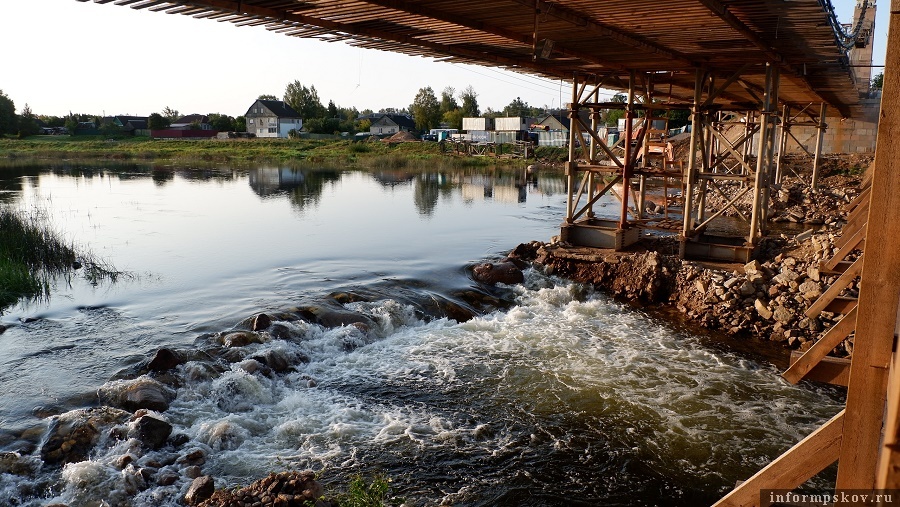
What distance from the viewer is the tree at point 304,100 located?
101438 mm

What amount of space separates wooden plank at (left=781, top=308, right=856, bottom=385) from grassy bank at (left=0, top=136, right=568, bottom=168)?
52158mm

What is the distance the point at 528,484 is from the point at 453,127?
9457 cm

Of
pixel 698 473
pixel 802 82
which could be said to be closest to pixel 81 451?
pixel 698 473

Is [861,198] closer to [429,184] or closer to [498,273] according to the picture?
[498,273]

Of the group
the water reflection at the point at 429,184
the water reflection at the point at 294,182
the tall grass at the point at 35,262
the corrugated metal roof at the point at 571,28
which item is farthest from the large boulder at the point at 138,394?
the water reflection at the point at 294,182

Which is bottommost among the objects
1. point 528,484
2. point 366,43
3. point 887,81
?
point 528,484

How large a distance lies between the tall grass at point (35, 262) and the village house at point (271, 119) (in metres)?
78.1

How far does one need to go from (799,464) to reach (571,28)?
7288mm

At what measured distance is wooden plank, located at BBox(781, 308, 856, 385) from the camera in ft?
13.4

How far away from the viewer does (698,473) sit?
673 cm

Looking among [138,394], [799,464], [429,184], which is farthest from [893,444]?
[429,184]

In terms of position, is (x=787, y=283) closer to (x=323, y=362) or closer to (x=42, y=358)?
(x=323, y=362)

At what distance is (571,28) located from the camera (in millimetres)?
8852

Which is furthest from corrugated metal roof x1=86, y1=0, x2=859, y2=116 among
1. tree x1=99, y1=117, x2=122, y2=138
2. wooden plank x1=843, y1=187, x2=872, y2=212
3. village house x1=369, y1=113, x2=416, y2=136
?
village house x1=369, y1=113, x2=416, y2=136
